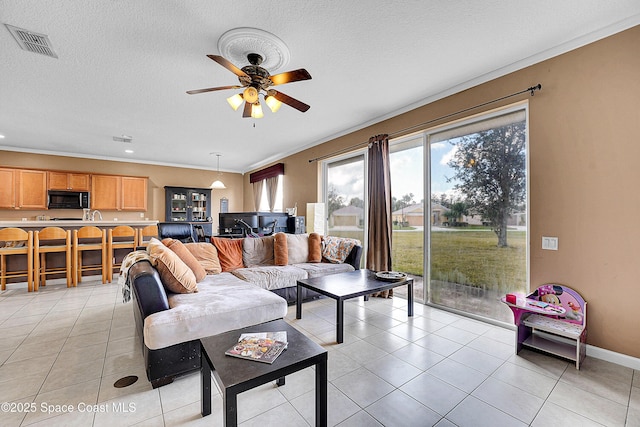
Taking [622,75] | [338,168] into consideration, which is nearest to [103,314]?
[338,168]

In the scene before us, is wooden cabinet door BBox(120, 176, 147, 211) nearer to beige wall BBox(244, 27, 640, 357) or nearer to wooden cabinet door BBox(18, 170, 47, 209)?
wooden cabinet door BBox(18, 170, 47, 209)

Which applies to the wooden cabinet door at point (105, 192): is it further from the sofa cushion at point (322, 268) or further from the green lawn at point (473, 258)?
the green lawn at point (473, 258)

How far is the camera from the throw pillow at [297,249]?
13.2 feet

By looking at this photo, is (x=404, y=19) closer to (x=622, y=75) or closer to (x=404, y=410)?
(x=622, y=75)

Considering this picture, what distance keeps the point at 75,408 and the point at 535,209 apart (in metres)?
3.91

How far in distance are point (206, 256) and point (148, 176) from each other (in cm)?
522

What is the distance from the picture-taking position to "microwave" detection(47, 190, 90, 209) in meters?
6.10

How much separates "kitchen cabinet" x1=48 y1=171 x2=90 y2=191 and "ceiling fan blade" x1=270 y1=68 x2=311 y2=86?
656cm

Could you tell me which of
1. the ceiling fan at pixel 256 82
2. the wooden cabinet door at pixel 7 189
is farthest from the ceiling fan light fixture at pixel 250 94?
the wooden cabinet door at pixel 7 189

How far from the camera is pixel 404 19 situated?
212 cm

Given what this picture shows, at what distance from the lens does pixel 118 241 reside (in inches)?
202

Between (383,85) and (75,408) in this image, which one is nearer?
(75,408)

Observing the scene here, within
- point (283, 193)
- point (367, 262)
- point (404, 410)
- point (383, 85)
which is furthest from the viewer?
point (283, 193)

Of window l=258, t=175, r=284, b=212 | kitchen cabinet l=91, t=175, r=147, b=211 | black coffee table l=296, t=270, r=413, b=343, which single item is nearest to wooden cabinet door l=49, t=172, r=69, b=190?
kitchen cabinet l=91, t=175, r=147, b=211
